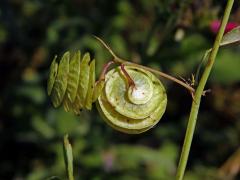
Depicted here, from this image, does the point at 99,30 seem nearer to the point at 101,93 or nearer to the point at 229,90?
the point at 229,90

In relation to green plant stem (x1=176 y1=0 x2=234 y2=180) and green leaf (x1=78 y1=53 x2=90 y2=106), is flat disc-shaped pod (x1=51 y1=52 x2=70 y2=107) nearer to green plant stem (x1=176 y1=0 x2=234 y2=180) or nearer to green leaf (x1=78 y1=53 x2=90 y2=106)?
green leaf (x1=78 y1=53 x2=90 y2=106)

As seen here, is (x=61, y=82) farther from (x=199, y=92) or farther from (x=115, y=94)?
(x=199, y=92)

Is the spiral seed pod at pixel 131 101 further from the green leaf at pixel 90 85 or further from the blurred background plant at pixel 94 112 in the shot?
the blurred background plant at pixel 94 112

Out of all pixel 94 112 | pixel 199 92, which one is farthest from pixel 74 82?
pixel 94 112

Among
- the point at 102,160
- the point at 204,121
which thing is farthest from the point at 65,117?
the point at 204,121

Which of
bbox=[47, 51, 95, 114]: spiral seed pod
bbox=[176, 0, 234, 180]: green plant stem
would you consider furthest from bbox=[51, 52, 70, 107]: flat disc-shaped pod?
bbox=[176, 0, 234, 180]: green plant stem

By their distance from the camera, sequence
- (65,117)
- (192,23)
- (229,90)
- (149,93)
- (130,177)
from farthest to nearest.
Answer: (229,90), (65,117), (130,177), (192,23), (149,93)

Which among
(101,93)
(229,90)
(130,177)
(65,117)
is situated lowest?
(101,93)
